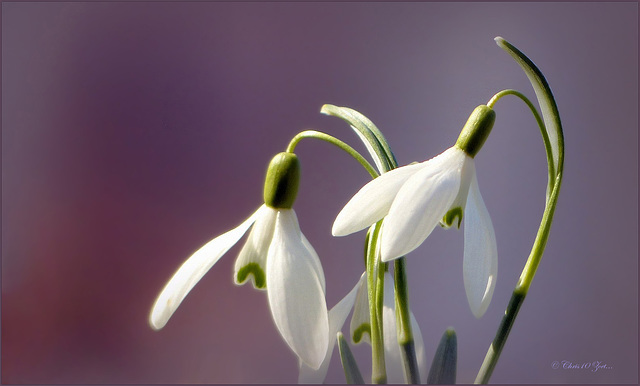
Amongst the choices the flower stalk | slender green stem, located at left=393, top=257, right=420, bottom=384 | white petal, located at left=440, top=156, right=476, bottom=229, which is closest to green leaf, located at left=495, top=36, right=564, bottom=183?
the flower stalk

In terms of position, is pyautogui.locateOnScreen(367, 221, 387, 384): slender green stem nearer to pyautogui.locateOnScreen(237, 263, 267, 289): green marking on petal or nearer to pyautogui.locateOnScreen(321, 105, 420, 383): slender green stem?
pyautogui.locateOnScreen(321, 105, 420, 383): slender green stem

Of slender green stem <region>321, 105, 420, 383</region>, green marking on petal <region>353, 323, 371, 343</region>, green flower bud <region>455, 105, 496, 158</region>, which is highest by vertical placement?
green flower bud <region>455, 105, 496, 158</region>

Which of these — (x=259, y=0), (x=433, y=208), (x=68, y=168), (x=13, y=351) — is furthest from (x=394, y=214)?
(x=13, y=351)

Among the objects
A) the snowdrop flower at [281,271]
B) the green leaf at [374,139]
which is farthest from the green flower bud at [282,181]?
the green leaf at [374,139]

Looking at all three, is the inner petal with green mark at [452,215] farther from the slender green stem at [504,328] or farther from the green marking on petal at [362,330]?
the green marking on petal at [362,330]

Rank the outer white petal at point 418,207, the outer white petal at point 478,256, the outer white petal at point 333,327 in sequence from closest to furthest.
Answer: the outer white petal at point 418,207, the outer white petal at point 478,256, the outer white petal at point 333,327

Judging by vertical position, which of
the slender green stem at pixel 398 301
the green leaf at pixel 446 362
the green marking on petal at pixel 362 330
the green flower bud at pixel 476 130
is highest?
the green flower bud at pixel 476 130
